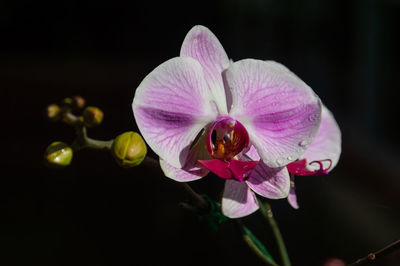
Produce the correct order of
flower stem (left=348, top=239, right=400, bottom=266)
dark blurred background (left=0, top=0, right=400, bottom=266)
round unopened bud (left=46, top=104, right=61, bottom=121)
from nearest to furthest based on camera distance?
1. flower stem (left=348, top=239, right=400, bottom=266)
2. round unopened bud (left=46, top=104, right=61, bottom=121)
3. dark blurred background (left=0, top=0, right=400, bottom=266)

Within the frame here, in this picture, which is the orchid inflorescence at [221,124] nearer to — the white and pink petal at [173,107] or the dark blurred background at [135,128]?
the white and pink petal at [173,107]

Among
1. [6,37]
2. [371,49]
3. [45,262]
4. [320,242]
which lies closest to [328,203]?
[320,242]

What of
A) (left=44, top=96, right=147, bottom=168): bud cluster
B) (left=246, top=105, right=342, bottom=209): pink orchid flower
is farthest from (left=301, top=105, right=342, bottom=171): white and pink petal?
(left=44, top=96, right=147, bottom=168): bud cluster

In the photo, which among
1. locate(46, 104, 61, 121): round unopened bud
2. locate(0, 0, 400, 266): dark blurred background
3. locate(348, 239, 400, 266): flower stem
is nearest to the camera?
locate(348, 239, 400, 266): flower stem

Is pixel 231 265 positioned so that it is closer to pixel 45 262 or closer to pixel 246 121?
pixel 45 262

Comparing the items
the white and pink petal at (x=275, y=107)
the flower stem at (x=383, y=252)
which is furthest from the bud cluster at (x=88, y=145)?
the flower stem at (x=383, y=252)

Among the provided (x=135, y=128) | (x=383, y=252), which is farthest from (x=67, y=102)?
(x=135, y=128)

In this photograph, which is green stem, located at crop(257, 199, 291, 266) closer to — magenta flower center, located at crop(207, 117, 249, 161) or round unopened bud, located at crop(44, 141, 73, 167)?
magenta flower center, located at crop(207, 117, 249, 161)
